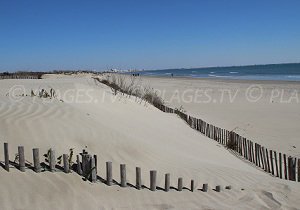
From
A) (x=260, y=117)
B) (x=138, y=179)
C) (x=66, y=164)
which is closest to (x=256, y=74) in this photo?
(x=260, y=117)

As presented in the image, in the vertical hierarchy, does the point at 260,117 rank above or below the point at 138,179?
below

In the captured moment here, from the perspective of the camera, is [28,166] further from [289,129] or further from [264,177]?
[289,129]

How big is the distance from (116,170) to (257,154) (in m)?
4.43

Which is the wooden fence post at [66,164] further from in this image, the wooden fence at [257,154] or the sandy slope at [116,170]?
the wooden fence at [257,154]

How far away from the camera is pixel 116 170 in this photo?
7.15 m

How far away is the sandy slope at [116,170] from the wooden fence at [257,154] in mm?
403

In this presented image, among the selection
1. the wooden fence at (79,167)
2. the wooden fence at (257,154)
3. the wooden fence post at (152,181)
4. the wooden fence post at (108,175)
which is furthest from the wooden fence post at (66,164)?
the wooden fence at (257,154)

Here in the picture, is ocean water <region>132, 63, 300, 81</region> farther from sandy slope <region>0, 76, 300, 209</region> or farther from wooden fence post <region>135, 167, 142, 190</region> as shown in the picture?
wooden fence post <region>135, 167, 142, 190</region>

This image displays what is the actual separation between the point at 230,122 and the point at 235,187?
11.2 m

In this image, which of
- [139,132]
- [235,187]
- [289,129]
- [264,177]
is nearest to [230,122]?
[289,129]

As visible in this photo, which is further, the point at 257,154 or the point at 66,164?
the point at 257,154

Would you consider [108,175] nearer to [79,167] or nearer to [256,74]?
[79,167]

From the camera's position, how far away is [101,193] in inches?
240

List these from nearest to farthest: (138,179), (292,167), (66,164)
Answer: (66,164), (138,179), (292,167)
